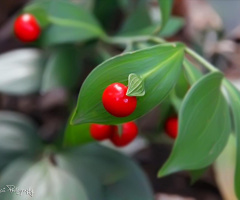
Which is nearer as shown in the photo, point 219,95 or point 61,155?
point 219,95

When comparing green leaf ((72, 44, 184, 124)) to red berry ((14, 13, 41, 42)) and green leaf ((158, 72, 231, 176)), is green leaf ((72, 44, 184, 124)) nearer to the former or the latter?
green leaf ((158, 72, 231, 176))

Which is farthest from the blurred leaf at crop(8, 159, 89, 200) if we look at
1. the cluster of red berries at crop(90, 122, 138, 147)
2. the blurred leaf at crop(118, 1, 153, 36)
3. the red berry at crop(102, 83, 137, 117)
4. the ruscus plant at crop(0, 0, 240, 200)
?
the blurred leaf at crop(118, 1, 153, 36)

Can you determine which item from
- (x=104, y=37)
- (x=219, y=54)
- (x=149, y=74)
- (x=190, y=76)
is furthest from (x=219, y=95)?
(x=219, y=54)

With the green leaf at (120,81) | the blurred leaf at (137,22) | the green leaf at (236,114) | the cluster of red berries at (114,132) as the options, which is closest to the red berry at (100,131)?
the cluster of red berries at (114,132)

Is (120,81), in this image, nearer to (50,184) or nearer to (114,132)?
(114,132)

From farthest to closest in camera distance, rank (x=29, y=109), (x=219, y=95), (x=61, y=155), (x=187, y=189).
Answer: (x=29, y=109), (x=187, y=189), (x=61, y=155), (x=219, y=95)

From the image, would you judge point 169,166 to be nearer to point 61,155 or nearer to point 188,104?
point 188,104
